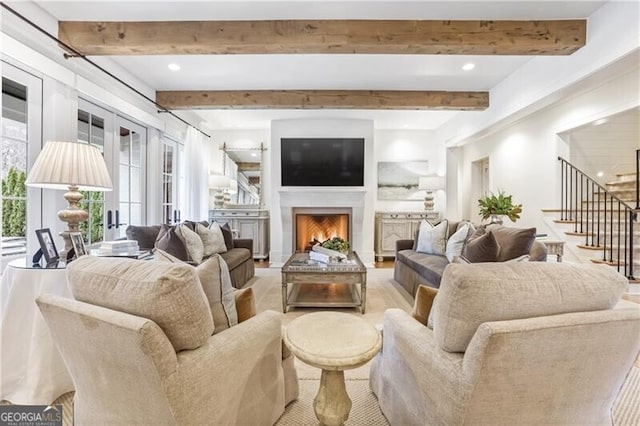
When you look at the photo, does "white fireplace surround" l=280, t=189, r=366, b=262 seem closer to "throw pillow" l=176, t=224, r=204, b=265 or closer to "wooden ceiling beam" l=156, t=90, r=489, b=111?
"wooden ceiling beam" l=156, t=90, r=489, b=111

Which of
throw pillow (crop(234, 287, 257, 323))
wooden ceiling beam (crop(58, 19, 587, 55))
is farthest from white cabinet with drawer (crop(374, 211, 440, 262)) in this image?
throw pillow (crop(234, 287, 257, 323))

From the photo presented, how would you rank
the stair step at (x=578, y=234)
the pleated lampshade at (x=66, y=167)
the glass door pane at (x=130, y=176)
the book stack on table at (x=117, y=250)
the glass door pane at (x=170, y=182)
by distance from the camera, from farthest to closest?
the glass door pane at (x=170, y=182) → the stair step at (x=578, y=234) → the glass door pane at (x=130, y=176) → the book stack on table at (x=117, y=250) → the pleated lampshade at (x=66, y=167)

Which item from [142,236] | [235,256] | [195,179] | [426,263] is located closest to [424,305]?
[426,263]

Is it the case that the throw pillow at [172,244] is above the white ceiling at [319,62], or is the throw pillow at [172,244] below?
below

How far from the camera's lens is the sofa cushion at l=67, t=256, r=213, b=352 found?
3.19 feet

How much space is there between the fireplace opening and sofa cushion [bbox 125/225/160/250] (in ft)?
8.67

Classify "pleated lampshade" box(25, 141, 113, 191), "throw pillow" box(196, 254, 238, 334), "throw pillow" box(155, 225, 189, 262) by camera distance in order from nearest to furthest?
1. "throw pillow" box(196, 254, 238, 334)
2. "pleated lampshade" box(25, 141, 113, 191)
3. "throw pillow" box(155, 225, 189, 262)

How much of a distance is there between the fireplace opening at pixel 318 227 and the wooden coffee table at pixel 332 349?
427cm

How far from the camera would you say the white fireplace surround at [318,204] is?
547 centimetres

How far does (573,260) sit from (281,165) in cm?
464

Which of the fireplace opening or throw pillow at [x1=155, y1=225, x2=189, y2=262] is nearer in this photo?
throw pillow at [x1=155, y1=225, x2=189, y2=262]

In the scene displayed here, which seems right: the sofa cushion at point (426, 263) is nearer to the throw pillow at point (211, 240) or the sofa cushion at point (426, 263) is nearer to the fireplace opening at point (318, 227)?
the fireplace opening at point (318, 227)

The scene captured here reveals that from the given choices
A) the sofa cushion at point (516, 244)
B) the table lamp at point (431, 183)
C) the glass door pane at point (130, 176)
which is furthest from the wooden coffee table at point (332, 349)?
the table lamp at point (431, 183)

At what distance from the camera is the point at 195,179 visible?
519 centimetres
